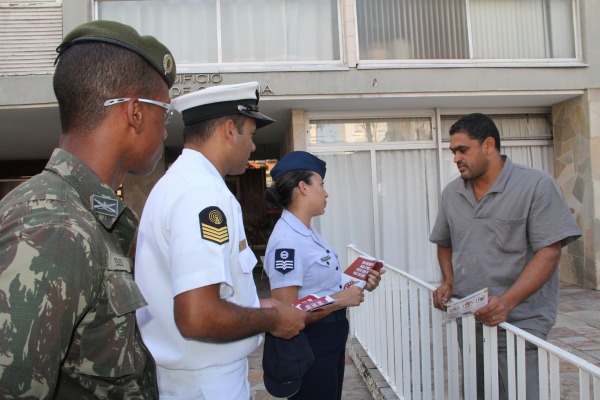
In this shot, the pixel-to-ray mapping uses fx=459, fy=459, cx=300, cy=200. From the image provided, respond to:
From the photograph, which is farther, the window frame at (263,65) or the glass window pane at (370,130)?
the glass window pane at (370,130)

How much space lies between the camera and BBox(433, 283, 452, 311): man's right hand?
2654 mm

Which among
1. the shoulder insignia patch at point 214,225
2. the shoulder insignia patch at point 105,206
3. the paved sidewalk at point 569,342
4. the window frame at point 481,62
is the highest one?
the window frame at point 481,62

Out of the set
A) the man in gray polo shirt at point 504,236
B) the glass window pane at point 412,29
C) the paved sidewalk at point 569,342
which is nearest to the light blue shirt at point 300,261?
the man in gray polo shirt at point 504,236

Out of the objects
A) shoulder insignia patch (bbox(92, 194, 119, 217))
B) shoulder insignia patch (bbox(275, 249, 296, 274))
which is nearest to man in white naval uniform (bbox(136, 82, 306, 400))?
shoulder insignia patch (bbox(92, 194, 119, 217))

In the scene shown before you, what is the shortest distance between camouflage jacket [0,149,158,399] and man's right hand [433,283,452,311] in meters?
1.88

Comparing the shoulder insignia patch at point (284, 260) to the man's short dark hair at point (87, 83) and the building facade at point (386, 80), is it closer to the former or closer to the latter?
the man's short dark hair at point (87, 83)

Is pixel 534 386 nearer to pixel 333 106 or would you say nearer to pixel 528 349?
pixel 528 349

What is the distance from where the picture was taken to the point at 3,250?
2.78 ft

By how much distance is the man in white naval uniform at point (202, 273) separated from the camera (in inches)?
52.9

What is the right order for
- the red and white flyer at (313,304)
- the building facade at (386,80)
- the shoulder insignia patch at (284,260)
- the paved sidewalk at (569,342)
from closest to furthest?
the red and white flyer at (313,304), the shoulder insignia patch at (284,260), the paved sidewalk at (569,342), the building facade at (386,80)

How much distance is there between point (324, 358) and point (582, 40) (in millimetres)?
7402

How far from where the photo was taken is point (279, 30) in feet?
23.7

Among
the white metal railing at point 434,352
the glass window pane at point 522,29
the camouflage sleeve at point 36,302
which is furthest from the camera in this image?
the glass window pane at point 522,29

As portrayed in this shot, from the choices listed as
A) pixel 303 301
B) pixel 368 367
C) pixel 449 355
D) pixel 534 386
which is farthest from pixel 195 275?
pixel 368 367
